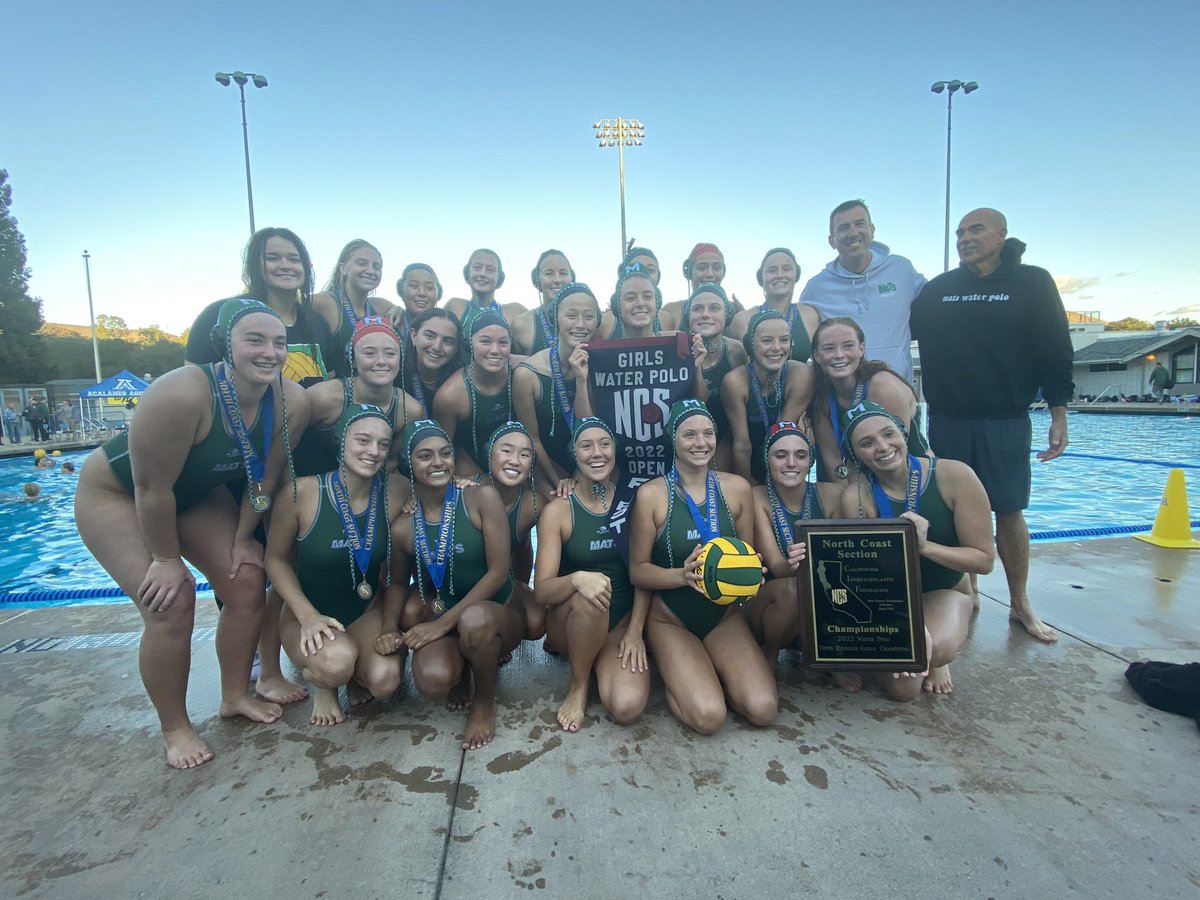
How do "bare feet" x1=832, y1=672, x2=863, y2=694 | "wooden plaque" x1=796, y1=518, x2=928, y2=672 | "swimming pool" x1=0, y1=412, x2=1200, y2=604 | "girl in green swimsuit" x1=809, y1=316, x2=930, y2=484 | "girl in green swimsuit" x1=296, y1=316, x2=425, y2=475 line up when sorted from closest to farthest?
1. "wooden plaque" x1=796, y1=518, x2=928, y2=672
2. "bare feet" x1=832, y1=672, x2=863, y2=694
3. "girl in green swimsuit" x1=296, y1=316, x2=425, y2=475
4. "girl in green swimsuit" x1=809, y1=316, x2=930, y2=484
5. "swimming pool" x1=0, y1=412, x2=1200, y2=604

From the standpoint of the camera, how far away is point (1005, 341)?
14.6ft

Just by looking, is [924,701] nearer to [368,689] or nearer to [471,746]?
[471,746]

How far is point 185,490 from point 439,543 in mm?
1324

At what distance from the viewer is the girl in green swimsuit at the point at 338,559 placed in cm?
332

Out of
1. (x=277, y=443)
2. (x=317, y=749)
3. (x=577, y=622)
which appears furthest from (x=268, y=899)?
(x=277, y=443)

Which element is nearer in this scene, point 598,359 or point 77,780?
point 77,780

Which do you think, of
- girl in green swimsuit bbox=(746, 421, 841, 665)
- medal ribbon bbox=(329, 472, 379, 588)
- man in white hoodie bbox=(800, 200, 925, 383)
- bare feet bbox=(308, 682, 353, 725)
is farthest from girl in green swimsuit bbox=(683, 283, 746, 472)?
bare feet bbox=(308, 682, 353, 725)

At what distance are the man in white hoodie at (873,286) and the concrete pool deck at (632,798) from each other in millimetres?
2472

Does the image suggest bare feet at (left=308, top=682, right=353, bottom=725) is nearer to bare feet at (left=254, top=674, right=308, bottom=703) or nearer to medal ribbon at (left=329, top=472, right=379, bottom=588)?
→ bare feet at (left=254, top=674, right=308, bottom=703)

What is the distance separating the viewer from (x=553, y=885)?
218 centimetres

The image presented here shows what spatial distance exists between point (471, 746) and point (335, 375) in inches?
116

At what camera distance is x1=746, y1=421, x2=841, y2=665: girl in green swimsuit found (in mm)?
3580

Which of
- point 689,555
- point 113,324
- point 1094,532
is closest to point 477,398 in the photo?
point 689,555

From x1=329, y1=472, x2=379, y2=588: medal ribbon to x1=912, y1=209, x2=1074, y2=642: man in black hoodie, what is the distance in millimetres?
4142
